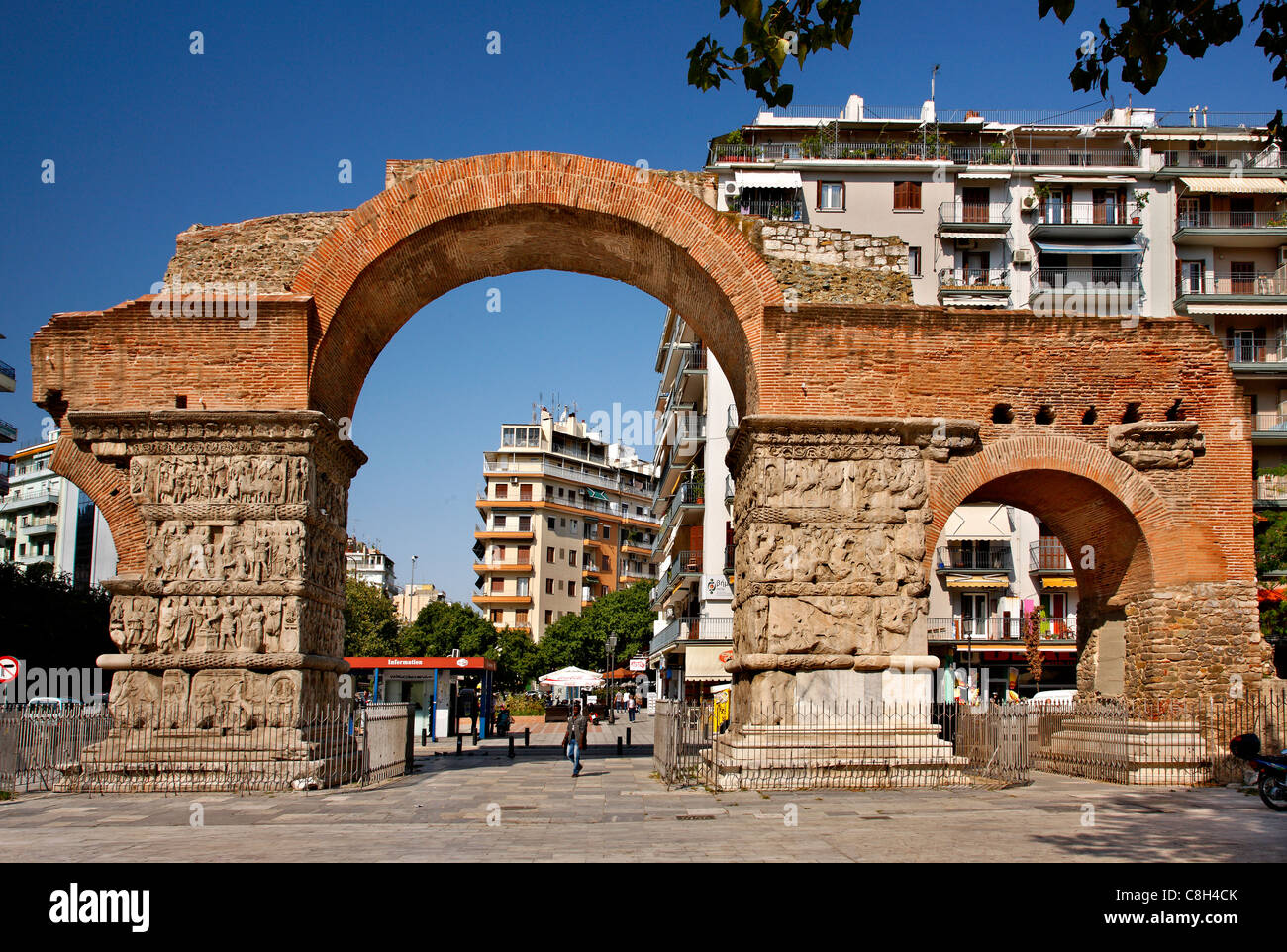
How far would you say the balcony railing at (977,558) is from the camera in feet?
123

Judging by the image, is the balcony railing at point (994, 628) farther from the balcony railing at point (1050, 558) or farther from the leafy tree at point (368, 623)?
the leafy tree at point (368, 623)

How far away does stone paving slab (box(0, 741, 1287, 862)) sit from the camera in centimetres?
902

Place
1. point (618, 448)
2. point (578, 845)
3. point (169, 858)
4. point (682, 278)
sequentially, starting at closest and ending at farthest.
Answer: point (169, 858), point (578, 845), point (682, 278), point (618, 448)

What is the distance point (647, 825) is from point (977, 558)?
2895 cm

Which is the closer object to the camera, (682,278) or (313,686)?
(313,686)

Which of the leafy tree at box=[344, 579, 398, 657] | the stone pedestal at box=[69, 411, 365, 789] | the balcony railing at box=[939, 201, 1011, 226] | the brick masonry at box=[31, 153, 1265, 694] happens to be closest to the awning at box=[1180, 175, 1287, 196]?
the balcony railing at box=[939, 201, 1011, 226]

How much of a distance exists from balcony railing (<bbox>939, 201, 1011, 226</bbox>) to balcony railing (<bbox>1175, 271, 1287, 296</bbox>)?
21.7 feet

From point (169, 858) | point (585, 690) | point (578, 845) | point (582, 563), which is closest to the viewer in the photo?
point (169, 858)

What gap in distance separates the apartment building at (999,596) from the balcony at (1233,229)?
38.5 feet

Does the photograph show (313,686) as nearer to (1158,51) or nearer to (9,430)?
(1158,51)

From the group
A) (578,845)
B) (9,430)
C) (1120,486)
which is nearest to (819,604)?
(1120,486)

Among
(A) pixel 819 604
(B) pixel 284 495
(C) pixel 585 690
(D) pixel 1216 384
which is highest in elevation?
(D) pixel 1216 384
